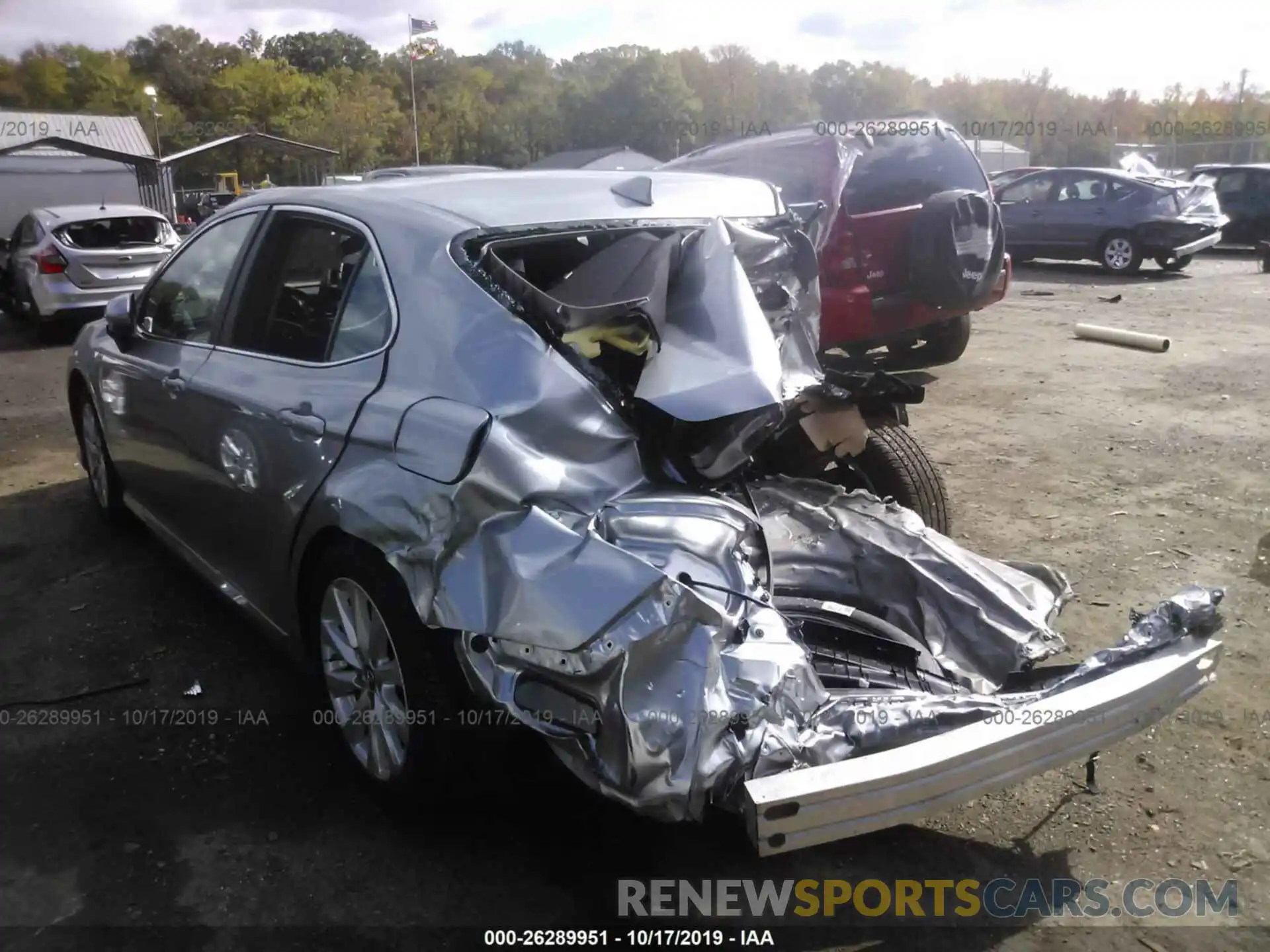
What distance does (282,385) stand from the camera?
3152mm

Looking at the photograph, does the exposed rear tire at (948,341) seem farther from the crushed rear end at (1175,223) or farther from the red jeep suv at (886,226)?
the crushed rear end at (1175,223)

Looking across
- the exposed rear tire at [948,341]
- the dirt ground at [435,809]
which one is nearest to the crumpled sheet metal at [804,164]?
the exposed rear tire at [948,341]

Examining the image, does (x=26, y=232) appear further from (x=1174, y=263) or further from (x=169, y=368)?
(x=1174, y=263)

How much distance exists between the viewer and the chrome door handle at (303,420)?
290 centimetres

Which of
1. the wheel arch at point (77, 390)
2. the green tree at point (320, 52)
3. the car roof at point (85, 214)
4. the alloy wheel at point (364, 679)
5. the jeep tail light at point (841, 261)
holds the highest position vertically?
the green tree at point (320, 52)

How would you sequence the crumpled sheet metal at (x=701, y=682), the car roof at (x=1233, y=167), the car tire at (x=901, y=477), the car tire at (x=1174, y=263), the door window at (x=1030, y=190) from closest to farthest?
the crumpled sheet metal at (x=701, y=682) < the car tire at (x=901, y=477) < the car tire at (x=1174, y=263) < the door window at (x=1030, y=190) < the car roof at (x=1233, y=167)

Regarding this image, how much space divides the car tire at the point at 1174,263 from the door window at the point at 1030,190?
198 cm

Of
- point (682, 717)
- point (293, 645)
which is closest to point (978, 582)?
point (682, 717)

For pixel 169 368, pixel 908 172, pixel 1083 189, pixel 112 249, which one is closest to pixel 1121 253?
pixel 1083 189

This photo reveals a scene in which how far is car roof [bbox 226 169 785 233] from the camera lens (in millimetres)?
3033

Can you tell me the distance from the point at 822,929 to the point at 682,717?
808 mm

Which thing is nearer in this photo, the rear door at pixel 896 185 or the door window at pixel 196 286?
the door window at pixel 196 286

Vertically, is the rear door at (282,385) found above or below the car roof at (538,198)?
below

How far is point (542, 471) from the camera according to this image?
2.44 m
